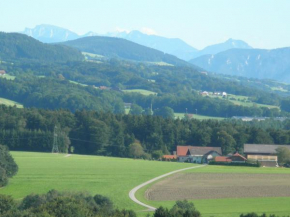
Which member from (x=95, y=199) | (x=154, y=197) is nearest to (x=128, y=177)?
(x=154, y=197)

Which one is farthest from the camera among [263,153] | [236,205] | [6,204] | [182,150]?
[182,150]

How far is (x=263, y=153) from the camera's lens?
73.6 meters

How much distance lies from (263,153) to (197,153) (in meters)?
7.43

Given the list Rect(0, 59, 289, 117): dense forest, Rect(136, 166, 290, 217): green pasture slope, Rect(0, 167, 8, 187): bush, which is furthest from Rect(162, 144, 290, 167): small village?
Rect(0, 59, 289, 117): dense forest

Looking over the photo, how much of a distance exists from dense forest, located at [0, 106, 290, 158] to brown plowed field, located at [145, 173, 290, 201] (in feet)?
81.0

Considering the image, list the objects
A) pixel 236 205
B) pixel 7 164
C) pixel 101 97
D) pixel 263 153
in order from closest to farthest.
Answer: pixel 236 205, pixel 7 164, pixel 263 153, pixel 101 97

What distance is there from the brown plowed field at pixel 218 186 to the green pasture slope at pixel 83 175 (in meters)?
1.95

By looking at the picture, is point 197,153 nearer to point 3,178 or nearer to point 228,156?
point 228,156

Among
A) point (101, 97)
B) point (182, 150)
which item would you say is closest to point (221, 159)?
point (182, 150)

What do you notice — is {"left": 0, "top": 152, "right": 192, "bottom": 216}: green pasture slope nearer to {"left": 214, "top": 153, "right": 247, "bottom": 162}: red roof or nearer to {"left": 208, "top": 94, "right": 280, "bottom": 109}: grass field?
{"left": 214, "top": 153, "right": 247, "bottom": 162}: red roof

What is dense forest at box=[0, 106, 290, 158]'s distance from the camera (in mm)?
79000

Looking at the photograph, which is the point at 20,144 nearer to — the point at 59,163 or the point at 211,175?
the point at 59,163

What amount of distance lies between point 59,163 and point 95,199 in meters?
25.0

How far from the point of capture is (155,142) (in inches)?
3317
